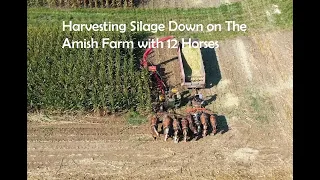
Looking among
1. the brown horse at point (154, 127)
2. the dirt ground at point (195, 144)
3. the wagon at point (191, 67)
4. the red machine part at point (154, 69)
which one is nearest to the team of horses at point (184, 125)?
the brown horse at point (154, 127)

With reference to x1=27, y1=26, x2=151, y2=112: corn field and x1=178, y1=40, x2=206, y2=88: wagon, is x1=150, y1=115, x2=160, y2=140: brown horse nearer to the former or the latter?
x1=27, y1=26, x2=151, y2=112: corn field

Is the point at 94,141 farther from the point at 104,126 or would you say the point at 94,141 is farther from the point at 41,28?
the point at 41,28

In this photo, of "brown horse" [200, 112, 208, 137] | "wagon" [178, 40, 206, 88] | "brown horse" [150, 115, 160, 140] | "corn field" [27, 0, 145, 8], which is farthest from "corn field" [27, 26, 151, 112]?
"corn field" [27, 0, 145, 8]

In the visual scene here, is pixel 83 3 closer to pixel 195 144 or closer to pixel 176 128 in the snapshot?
pixel 176 128

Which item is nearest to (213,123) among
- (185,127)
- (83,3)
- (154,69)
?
(185,127)

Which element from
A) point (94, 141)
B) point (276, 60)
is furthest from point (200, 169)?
point (276, 60)

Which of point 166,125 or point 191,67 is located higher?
point 191,67

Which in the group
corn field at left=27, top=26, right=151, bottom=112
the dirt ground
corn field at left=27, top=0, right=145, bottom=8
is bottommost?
the dirt ground
